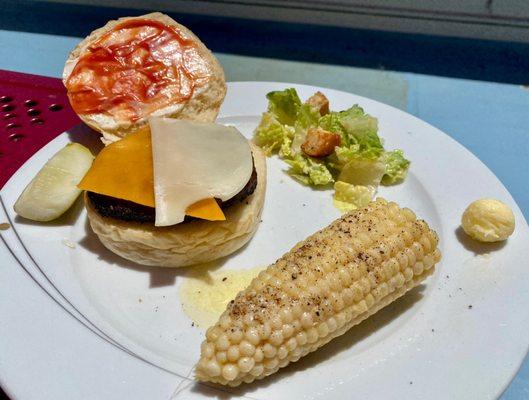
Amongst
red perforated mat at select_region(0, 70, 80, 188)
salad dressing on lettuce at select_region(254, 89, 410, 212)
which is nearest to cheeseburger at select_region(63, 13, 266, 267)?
red perforated mat at select_region(0, 70, 80, 188)

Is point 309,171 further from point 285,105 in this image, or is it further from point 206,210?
point 206,210

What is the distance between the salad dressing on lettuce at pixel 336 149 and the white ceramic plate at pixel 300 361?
0.33 ft

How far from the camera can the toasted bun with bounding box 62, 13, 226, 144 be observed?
2754 mm

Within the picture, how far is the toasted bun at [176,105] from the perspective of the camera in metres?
2.75

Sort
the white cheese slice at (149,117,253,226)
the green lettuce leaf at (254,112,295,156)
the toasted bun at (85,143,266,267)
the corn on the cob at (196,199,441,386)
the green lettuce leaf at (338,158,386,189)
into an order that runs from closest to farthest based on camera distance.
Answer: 1. the corn on the cob at (196,199,441,386)
2. the white cheese slice at (149,117,253,226)
3. the toasted bun at (85,143,266,267)
4. the green lettuce leaf at (338,158,386,189)
5. the green lettuce leaf at (254,112,295,156)

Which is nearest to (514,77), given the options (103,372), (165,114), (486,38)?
(486,38)

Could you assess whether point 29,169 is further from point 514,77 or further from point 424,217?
point 514,77

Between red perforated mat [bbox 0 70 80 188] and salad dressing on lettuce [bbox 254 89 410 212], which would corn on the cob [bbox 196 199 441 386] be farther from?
red perforated mat [bbox 0 70 80 188]

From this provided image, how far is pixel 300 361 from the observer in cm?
187

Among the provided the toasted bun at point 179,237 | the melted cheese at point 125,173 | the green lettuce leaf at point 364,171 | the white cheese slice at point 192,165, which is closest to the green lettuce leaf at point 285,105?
the green lettuce leaf at point 364,171

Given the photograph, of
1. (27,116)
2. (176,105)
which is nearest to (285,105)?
(176,105)

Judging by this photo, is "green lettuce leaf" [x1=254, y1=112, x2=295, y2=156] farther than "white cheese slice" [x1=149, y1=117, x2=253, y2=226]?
Yes

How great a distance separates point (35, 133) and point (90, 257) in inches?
38.7

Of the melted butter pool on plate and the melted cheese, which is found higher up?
the melted cheese
